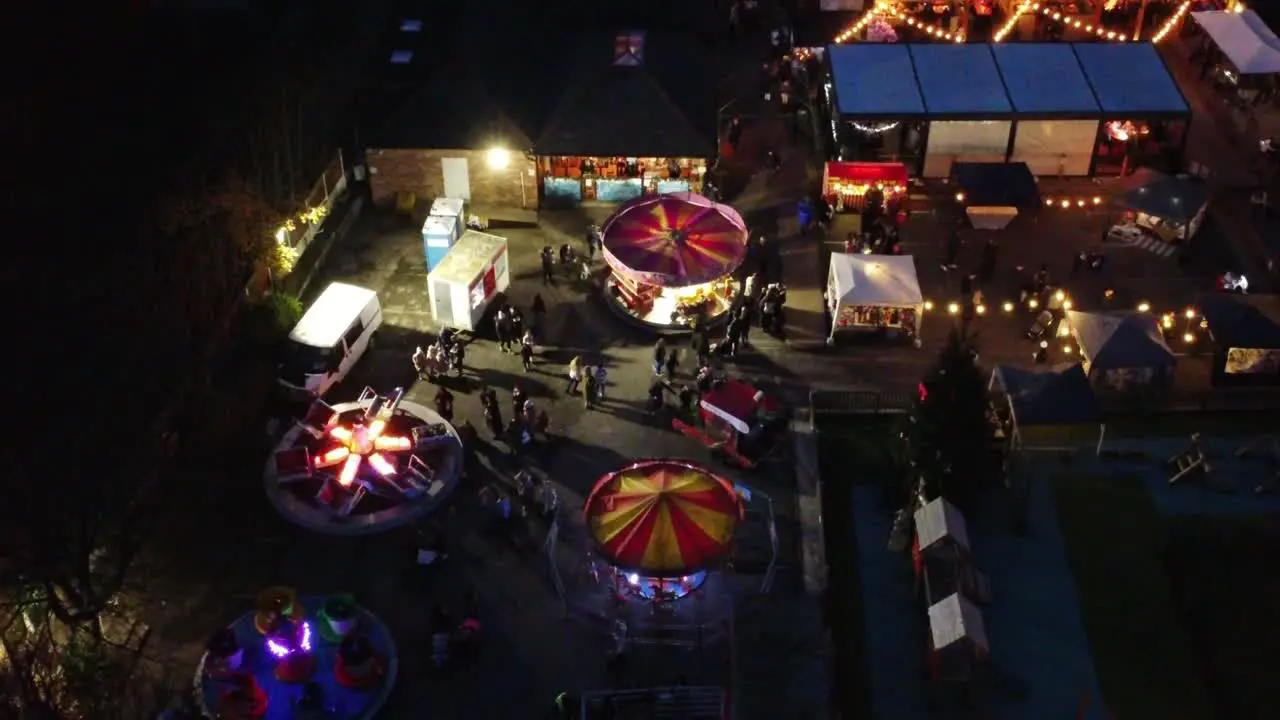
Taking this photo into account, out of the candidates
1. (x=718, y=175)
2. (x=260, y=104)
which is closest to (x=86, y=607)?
(x=260, y=104)

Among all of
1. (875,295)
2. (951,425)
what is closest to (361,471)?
(951,425)

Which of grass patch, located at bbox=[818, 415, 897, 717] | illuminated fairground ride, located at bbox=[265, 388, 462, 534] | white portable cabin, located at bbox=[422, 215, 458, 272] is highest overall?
white portable cabin, located at bbox=[422, 215, 458, 272]

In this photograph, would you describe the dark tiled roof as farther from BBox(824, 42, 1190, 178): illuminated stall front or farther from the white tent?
the white tent

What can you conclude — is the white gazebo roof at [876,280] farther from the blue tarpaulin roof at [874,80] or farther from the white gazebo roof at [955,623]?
the white gazebo roof at [955,623]

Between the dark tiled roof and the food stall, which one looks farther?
the food stall

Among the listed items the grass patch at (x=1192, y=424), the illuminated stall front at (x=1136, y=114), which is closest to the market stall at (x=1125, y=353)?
the grass patch at (x=1192, y=424)

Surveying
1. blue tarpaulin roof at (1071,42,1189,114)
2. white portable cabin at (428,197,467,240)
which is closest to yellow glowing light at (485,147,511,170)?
white portable cabin at (428,197,467,240)
